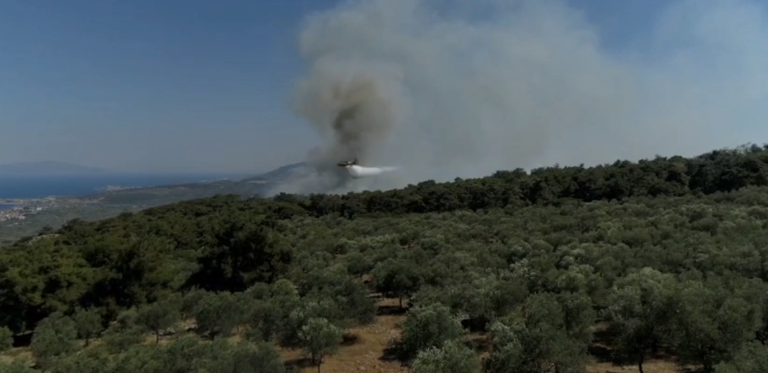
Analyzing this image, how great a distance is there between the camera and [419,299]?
2139cm

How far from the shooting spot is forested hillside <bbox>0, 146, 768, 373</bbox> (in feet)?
46.1

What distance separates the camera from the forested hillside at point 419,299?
14.0m

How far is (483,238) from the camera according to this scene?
3738 cm

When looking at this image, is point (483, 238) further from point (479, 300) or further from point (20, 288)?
point (20, 288)

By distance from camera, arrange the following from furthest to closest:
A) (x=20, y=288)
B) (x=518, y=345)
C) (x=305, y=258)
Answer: (x=305, y=258), (x=20, y=288), (x=518, y=345)

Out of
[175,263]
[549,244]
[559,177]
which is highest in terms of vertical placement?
[559,177]

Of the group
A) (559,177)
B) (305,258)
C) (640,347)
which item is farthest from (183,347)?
(559,177)

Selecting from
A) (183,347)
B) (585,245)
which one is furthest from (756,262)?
(183,347)

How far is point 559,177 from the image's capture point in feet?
221

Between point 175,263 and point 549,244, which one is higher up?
point 549,244

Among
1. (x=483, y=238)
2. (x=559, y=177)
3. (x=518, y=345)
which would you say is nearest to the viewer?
(x=518, y=345)

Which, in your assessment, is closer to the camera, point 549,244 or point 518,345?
point 518,345

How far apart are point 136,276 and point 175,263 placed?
22.7ft

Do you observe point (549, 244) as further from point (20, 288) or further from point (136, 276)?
point (20, 288)
